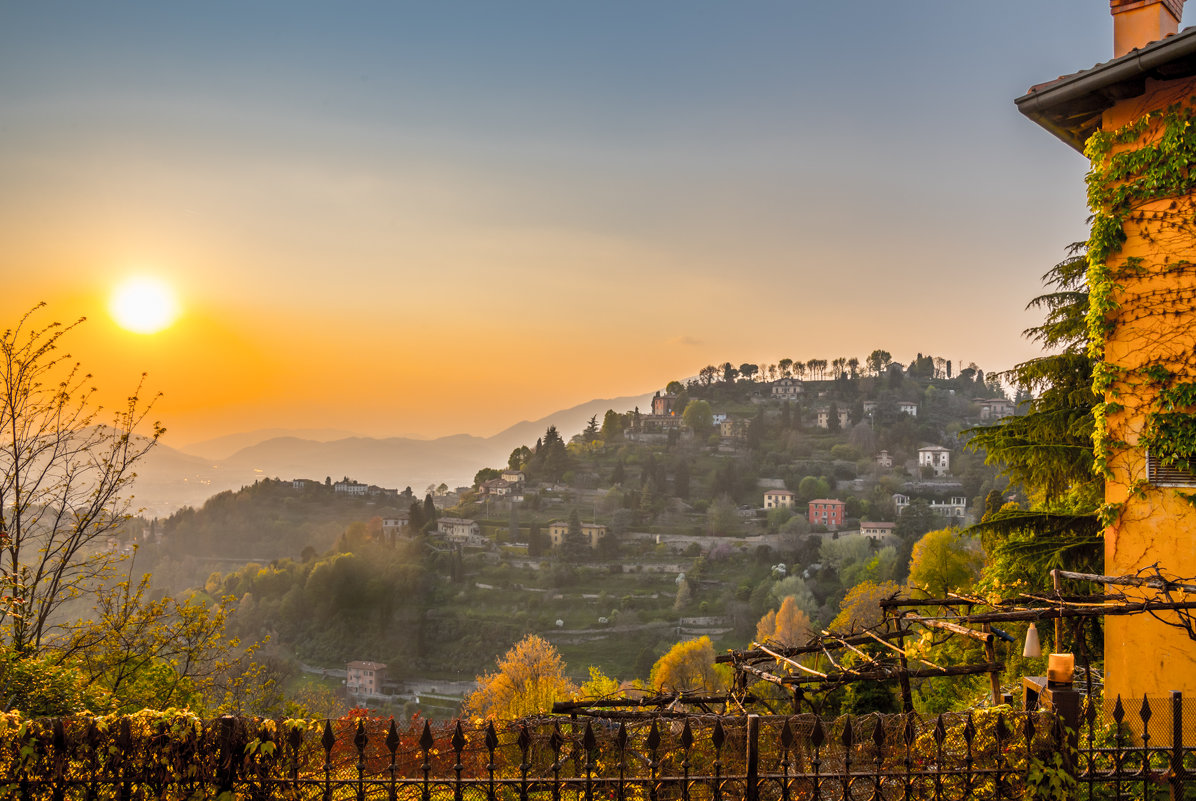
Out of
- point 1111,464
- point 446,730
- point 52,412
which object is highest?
point 52,412

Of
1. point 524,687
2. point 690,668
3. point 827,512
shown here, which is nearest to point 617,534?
point 827,512

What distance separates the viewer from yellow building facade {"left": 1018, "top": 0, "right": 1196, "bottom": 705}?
19.2 ft

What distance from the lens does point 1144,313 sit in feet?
20.2

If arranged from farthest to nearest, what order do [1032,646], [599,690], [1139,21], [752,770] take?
[599,690], [1139,21], [1032,646], [752,770]

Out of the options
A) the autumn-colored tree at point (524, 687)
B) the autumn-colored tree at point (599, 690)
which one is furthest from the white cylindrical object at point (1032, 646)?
the autumn-colored tree at point (524, 687)

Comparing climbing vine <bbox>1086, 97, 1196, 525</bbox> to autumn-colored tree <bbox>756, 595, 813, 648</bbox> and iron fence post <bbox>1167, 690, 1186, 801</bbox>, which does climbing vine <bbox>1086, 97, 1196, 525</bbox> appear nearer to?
iron fence post <bbox>1167, 690, 1186, 801</bbox>

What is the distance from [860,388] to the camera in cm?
11894

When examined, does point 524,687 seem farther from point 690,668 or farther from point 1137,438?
point 1137,438

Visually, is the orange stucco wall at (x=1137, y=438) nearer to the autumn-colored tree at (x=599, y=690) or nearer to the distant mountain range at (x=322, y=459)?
the autumn-colored tree at (x=599, y=690)

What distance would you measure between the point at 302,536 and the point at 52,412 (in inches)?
3679

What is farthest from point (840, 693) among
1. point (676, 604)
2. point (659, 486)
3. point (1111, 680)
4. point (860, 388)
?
point (860, 388)

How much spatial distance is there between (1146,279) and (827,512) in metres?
81.5

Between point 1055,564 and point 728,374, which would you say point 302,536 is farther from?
point 1055,564

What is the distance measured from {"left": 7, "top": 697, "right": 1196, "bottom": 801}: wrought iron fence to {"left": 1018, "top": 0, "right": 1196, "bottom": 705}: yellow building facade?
3.01 meters
